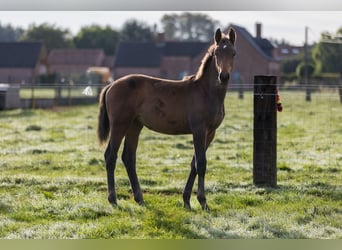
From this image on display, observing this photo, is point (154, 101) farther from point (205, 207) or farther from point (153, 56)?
point (153, 56)

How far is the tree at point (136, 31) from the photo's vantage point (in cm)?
9362

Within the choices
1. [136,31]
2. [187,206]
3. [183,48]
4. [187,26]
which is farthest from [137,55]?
[187,206]

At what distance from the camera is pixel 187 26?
11500 cm

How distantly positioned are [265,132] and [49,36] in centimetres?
8448

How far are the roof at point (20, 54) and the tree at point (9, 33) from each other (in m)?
36.7

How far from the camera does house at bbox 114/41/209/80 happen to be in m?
68.2

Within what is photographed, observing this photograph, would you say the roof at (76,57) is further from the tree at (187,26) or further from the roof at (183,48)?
Result: the tree at (187,26)

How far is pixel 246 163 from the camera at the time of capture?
39.8ft

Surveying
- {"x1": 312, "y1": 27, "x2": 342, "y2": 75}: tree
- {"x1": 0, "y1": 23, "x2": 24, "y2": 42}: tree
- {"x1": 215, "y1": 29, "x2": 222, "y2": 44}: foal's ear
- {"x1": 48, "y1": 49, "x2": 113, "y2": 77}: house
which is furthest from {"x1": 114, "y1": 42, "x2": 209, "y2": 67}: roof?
{"x1": 215, "y1": 29, "x2": 222, "y2": 44}: foal's ear

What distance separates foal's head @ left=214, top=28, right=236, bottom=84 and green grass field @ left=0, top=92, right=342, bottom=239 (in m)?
1.77

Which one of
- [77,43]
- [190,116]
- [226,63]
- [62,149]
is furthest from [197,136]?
[77,43]

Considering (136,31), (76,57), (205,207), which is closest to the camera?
(205,207)

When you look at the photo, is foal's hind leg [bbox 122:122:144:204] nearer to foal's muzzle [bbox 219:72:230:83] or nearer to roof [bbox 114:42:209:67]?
foal's muzzle [bbox 219:72:230:83]

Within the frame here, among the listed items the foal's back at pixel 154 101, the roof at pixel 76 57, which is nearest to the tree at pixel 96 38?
the roof at pixel 76 57
